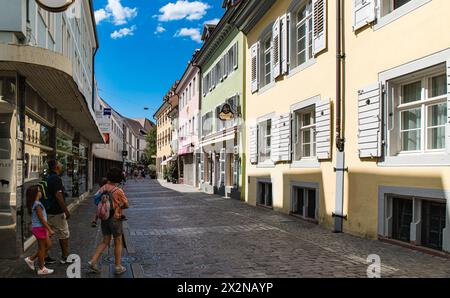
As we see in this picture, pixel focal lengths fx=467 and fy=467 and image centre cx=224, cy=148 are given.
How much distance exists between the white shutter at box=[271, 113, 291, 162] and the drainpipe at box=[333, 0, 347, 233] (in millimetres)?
3207

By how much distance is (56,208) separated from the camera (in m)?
7.30

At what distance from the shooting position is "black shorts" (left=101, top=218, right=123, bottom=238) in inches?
258

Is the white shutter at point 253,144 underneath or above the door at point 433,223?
above

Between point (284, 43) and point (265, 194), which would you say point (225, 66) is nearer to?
point (265, 194)

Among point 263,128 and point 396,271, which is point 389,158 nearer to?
point 396,271

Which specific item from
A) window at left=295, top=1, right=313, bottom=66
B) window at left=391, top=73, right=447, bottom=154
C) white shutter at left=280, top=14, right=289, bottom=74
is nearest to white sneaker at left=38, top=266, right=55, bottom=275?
window at left=391, top=73, right=447, bottom=154

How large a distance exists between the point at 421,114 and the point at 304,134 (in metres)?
5.42

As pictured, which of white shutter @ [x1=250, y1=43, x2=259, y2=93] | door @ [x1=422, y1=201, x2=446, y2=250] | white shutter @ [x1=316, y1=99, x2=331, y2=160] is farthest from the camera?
white shutter @ [x1=250, y1=43, x2=259, y2=93]

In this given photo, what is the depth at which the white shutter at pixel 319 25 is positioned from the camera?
38.6ft

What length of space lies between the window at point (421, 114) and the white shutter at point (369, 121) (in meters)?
0.32

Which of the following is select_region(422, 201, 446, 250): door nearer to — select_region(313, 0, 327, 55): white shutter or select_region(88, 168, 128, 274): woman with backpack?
select_region(313, 0, 327, 55): white shutter

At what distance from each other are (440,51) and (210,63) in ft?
71.8

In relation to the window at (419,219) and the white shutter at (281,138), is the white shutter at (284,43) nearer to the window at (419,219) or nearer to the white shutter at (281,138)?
the white shutter at (281,138)

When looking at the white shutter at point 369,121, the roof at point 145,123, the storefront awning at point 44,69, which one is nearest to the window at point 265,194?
the white shutter at point 369,121
